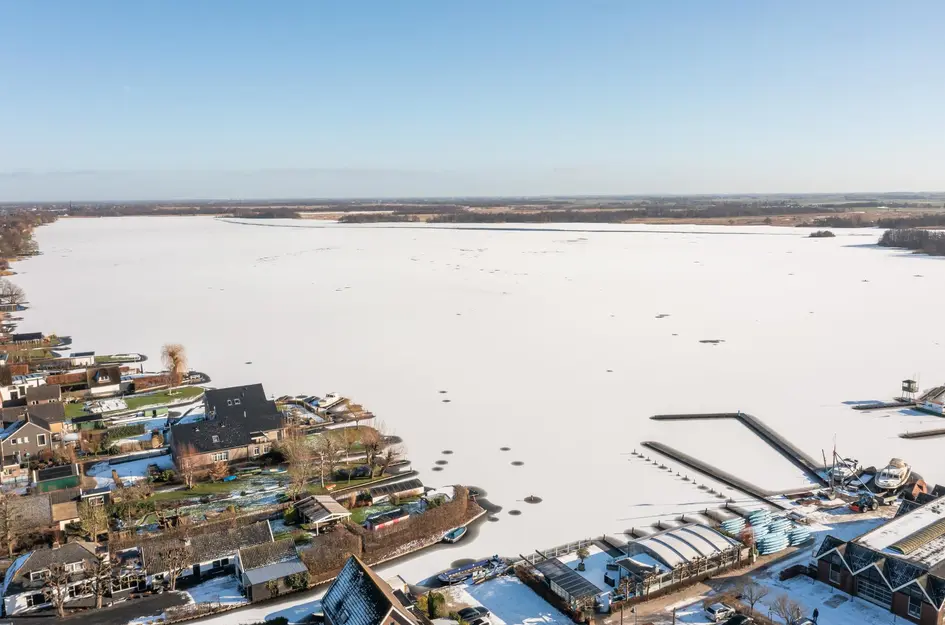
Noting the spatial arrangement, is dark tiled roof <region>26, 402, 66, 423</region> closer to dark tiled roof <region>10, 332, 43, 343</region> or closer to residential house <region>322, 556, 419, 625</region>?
dark tiled roof <region>10, 332, 43, 343</region>

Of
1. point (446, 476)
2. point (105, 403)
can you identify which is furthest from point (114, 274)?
point (446, 476)

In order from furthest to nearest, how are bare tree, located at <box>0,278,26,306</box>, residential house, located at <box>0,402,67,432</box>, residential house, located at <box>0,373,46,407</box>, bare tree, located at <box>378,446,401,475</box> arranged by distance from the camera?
bare tree, located at <box>0,278,26,306</box>, residential house, located at <box>0,373,46,407</box>, residential house, located at <box>0,402,67,432</box>, bare tree, located at <box>378,446,401,475</box>

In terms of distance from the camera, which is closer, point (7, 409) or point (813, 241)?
point (7, 409)

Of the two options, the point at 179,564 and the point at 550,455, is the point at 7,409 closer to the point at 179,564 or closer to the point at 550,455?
the point at 179,564

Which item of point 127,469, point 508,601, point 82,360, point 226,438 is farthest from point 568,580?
point 82,360

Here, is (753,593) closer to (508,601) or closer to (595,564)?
(595,564)

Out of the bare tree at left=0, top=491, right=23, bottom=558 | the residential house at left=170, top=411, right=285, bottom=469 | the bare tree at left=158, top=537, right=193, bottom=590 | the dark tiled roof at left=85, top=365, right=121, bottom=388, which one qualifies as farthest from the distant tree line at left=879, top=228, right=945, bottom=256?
the bare tree at left=0, top=491, right=23, bottom=558

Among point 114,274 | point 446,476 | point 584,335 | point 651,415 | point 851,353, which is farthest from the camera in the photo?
point 114,274
